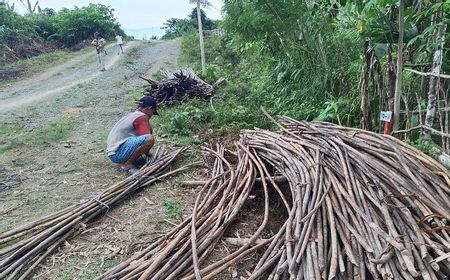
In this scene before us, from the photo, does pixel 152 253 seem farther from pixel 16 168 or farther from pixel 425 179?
pixel 16 168

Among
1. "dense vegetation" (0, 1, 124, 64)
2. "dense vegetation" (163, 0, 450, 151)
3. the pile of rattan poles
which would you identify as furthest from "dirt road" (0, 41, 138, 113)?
the pile of rattan poles

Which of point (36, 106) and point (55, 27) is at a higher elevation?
point (55, 27)

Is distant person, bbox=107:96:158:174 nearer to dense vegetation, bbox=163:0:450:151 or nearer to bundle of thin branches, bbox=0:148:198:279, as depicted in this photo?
bundle of thin branches, bbox=0:148:198:279

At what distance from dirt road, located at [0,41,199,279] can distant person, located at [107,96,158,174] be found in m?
0.19

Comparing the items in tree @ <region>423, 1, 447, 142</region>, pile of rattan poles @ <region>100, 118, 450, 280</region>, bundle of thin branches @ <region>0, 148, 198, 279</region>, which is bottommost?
bundle of thin branches @ <region>0, 148, 198, 279</region>

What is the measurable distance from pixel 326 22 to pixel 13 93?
9127mm

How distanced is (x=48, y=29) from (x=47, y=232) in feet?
67.8

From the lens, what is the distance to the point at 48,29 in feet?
67.6

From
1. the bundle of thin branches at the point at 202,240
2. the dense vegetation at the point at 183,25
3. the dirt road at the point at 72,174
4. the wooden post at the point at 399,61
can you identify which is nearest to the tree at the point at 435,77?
the wooden post at the point at 399,61

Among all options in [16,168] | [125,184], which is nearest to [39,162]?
[16,168]

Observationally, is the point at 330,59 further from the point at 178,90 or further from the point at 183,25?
the point at 183,25

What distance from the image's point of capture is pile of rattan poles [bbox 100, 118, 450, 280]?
213 centimetres

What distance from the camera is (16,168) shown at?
480 centimetres

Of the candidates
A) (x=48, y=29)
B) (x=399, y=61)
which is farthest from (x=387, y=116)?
(x=48, y=29)
